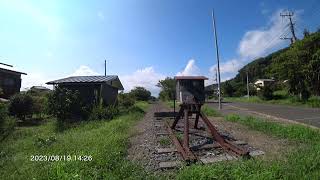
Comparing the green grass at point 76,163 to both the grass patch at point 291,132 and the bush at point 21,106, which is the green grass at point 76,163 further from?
the bush at point 21,106

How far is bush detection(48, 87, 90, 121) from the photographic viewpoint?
1727cm

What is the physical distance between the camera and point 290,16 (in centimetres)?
3878

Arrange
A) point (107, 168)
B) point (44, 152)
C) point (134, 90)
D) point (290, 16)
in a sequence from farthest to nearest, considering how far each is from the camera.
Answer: point (134, 90)
point (290, 16)
point (44, 152)
point (107, 168)

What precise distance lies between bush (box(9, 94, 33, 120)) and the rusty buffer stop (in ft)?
40.7

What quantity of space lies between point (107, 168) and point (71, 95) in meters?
12.7

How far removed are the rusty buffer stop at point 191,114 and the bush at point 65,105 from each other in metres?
7.62

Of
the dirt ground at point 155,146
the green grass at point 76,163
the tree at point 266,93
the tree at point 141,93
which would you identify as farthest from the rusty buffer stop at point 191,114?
the tree at point 141,93

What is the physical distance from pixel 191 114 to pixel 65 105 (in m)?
9.56

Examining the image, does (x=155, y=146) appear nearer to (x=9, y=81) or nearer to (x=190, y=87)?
(x=190, y=87)

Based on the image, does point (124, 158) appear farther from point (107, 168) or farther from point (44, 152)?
point (44, 152)

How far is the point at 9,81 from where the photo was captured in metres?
30.7

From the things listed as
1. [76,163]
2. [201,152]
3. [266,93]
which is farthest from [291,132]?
[266,93]

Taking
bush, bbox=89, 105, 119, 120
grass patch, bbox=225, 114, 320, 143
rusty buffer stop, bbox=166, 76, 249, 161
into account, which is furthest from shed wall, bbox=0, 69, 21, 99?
grass patch, bbox=225, 114, 320, 143

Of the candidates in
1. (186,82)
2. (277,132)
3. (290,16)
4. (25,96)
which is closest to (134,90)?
(290,16)
